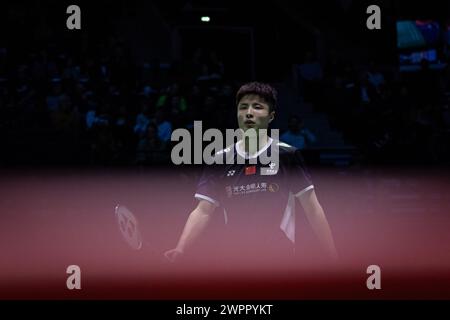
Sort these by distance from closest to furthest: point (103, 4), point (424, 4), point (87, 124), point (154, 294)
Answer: point (154, 294), point (87, 124), point (103, 4), point (424, 4)

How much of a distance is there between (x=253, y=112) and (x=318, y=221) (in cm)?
66

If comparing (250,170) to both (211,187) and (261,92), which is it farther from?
(261,92)

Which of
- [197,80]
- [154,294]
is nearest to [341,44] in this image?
[197,80]

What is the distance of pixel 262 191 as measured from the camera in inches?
142

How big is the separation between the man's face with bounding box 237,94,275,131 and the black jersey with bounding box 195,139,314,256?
15 centimetres

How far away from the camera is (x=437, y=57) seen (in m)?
15.5

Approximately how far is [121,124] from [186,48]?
5.29 metres

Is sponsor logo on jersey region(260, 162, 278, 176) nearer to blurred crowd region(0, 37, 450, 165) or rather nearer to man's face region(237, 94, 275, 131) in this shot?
man's face region(237, 94, 275, 131)

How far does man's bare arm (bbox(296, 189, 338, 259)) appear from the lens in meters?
3.61

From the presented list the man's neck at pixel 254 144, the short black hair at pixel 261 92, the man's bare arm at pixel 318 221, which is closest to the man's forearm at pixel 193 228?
the man's neck at pixel 254 144

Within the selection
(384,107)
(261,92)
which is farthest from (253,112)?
(384,107)

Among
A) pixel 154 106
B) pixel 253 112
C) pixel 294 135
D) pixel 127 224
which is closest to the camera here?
pixel 253 112

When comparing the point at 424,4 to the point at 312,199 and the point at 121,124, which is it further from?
the point at 312,199

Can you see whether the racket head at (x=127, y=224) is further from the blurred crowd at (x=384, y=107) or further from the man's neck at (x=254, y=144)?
the blurred crowd at (x=384, y=107)
